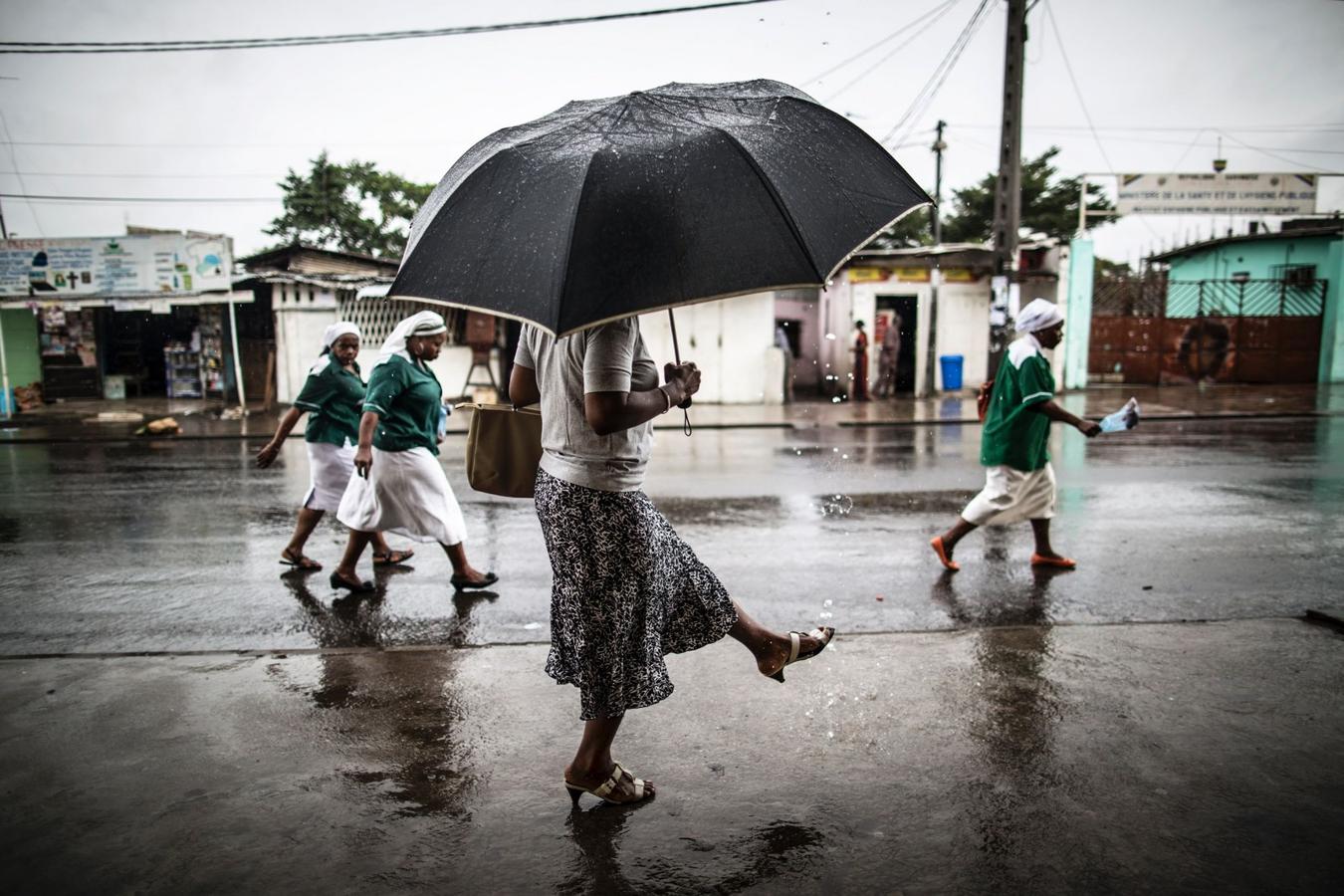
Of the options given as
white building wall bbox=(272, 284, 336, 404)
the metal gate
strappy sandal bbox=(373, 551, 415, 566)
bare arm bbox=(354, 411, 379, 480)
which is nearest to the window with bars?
white building wall bbox=(272, 284, 336, 404)

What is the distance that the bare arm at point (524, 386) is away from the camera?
2.98 metres

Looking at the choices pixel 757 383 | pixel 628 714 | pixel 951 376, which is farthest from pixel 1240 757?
pixel 951 376

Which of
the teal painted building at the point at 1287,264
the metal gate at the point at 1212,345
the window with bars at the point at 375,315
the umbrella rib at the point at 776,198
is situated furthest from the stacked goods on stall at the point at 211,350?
the teal painted building at the point at 1287,264

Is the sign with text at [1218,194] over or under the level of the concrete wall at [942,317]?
over

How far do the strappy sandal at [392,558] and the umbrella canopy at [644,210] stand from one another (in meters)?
3.89

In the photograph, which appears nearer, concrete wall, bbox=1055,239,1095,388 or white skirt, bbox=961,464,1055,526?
white skirt, bbox=961,464,1055,526

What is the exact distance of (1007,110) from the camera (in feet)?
50.9

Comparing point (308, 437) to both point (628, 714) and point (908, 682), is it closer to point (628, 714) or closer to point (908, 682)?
point (628, 714)

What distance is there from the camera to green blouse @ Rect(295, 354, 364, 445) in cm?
581

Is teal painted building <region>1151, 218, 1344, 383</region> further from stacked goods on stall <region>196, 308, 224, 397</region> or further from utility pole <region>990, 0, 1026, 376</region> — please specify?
stacked goods on stall <region>196, 308, 224, 397</region>

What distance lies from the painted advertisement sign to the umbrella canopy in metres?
18.1

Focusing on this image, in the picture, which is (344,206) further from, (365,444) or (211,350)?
(365,444)

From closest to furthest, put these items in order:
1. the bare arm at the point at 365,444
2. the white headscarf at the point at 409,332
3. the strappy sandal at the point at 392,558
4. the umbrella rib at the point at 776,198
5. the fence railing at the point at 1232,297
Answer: the umbrella rib at the point at 776,198 < the bare arm at the point at 365,444 < the white headscarf at the point at 409,332 < the strappy sandal at the point at 392,558 < the fence railing at the point at 1232,297

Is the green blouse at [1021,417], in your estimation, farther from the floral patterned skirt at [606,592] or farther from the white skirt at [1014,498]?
the floral patterned skirt at [606,592]
